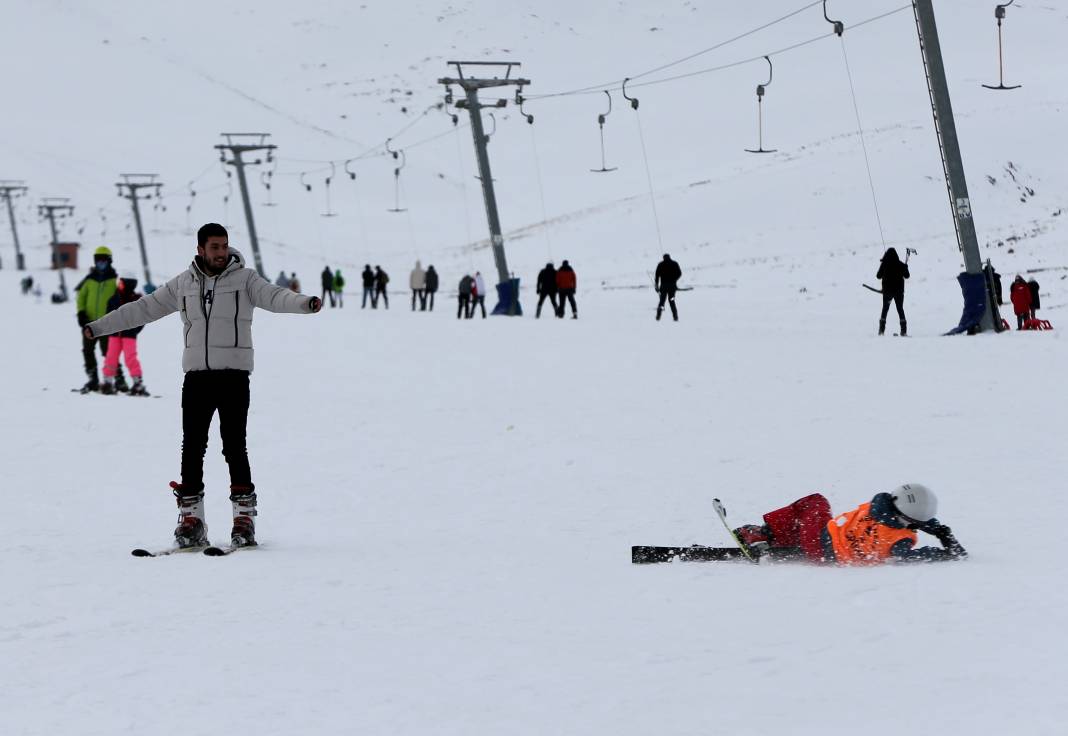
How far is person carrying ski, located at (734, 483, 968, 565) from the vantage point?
4730 millimetres

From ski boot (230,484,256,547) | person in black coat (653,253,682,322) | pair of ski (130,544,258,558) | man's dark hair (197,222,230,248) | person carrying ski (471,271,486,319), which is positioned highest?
person carrying ski (471,271,486,319)

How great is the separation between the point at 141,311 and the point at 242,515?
3.79 ft

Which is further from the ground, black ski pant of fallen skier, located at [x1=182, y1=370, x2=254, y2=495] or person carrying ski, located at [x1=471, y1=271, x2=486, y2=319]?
person carrying ski, located at [x1=471, y1=271, x2=486, y2=319]

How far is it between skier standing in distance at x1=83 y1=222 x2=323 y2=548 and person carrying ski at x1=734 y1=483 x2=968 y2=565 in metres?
2.47

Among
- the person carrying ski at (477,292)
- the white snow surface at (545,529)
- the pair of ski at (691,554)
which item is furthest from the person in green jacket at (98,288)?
the person carrying ski at (477,292)

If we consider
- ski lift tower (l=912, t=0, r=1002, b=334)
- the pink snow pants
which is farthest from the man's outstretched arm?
ski lift tower (l=912, t=0, r=1002, b=334)

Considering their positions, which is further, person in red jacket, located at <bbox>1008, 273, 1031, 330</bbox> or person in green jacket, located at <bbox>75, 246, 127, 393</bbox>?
Answer: person in red jacket, located at <bbox>1008, 273, 1031, 330</bbox>

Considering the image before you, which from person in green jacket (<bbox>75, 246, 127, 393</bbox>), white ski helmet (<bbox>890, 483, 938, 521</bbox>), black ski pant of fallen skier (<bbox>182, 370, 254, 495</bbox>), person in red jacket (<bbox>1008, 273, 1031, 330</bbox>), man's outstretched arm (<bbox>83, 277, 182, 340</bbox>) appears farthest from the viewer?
person in red jacket (<bbox>1008, 273, 1031, 330</bbox>)

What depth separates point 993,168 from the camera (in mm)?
48219

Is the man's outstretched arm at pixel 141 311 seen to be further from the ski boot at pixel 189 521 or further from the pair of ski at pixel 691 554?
the pair of ski at pixel 691 554

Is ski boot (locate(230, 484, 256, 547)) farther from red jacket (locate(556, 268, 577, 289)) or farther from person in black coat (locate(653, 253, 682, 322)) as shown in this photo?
red jacket (locate(556, 268, 577, 289))

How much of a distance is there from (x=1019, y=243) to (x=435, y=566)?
110 feet

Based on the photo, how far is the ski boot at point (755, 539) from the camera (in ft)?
16.5

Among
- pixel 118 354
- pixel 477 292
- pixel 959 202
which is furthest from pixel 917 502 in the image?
pixel 477 292
